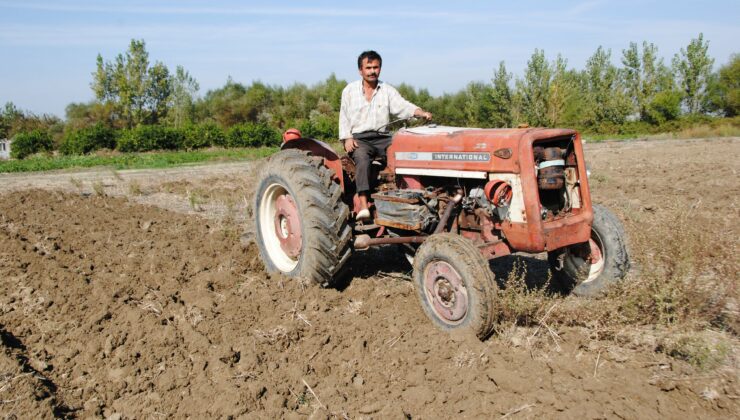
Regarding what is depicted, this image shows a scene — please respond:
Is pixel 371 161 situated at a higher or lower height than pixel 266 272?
higher

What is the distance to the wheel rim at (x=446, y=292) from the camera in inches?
157

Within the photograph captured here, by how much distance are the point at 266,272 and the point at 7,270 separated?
2519mm

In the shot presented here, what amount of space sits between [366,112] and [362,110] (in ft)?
0.13

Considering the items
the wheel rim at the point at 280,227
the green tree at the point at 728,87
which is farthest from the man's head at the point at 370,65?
the green tree at the point at 728,87

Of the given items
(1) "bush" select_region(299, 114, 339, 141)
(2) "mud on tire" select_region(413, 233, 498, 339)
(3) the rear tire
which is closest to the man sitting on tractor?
(2) "mud on tire" select_region(413, 233, 498, 339)

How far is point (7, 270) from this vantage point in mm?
5625

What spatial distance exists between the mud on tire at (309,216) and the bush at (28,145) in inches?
1194

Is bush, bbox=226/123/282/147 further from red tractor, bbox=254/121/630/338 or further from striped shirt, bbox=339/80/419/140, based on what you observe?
striped shirt, bbox=339/80/419/140

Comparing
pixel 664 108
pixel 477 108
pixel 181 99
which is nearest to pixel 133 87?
pixel 181 99

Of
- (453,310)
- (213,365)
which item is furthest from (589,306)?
(213,365)

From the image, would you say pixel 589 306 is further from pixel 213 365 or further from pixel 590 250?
pixel 213 365

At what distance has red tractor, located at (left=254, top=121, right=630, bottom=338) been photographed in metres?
3.99

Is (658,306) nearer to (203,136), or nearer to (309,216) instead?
(309,216)

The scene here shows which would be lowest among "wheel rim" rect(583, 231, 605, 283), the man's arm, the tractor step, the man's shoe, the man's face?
"wheel rim" rect(583, 231, 605, 283)
